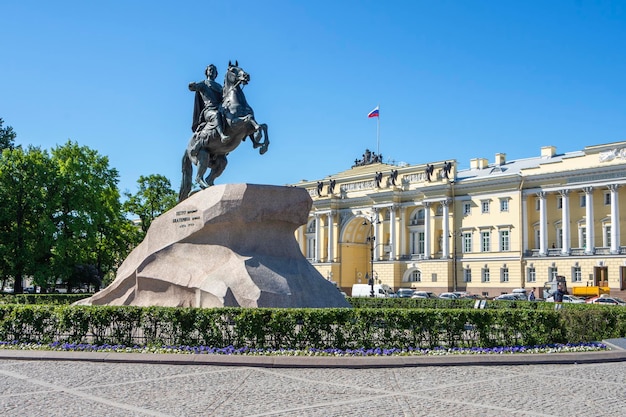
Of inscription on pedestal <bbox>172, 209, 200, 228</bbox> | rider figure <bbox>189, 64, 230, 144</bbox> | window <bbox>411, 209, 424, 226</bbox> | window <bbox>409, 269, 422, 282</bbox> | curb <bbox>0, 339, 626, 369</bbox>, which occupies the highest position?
window <bbox>411, 209, 424, 226</bbox>

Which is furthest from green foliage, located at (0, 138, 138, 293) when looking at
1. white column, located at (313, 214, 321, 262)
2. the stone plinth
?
white column, located at (313, 214, 321, 262)

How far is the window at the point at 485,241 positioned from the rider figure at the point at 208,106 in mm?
55474

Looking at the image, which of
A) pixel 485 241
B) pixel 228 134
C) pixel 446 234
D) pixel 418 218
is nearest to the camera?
pixel 228 134

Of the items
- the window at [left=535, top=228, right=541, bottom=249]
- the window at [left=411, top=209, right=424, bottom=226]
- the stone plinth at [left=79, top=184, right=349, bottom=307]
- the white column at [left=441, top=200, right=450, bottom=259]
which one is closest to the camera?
the stone plinth at [left=79, top=184, right=349, bottom=307]

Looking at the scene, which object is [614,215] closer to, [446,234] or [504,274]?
[504,274]

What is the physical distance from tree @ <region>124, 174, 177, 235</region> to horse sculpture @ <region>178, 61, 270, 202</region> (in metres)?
36.9

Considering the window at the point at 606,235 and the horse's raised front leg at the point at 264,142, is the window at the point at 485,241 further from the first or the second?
the horse's raised front leg at the point at 264,142

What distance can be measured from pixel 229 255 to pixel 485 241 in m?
58.3

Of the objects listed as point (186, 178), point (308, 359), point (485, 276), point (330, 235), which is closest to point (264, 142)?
point (186, 178)

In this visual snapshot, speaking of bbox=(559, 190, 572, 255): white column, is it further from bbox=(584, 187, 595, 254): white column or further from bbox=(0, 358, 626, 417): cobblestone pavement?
bbox=(0, 358, 626, 417): cobblestone pavement

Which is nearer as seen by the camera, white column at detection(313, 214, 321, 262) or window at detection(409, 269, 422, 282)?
window at detection(409, 269, 422, 282)

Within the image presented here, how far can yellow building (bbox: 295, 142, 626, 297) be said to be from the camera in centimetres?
6209

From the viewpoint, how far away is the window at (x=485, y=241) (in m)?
71.1

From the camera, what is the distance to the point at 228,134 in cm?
1909
